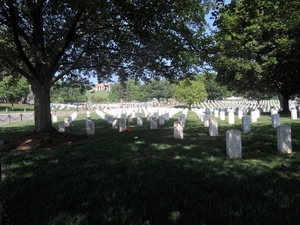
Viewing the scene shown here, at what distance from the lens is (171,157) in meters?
6.23

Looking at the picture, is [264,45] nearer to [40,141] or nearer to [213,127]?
[213,127]

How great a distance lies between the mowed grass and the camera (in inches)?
118

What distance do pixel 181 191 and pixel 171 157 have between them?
2444 millimetres

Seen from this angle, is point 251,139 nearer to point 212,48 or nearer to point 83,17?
point 212,48

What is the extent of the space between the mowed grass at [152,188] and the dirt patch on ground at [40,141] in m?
1.78

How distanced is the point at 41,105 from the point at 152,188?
7599 millimetres

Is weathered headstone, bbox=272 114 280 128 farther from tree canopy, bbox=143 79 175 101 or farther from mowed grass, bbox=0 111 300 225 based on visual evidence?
tree canopy, bbox=143 79 175 101

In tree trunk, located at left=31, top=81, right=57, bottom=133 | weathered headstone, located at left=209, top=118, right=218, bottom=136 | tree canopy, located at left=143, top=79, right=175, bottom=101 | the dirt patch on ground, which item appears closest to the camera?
the dirt patch on ground

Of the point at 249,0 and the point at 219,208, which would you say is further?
the point at 249,0

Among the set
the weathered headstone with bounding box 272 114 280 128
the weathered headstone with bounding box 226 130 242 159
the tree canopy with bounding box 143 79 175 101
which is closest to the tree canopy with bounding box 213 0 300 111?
the weathered headstone with bounding box 272 114 280 128

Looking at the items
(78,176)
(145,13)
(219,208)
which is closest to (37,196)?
(78,176)

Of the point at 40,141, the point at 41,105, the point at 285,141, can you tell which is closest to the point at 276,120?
the point at 285,141

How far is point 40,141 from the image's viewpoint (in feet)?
28.8

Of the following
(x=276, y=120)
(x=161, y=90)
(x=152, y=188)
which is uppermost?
(x=161, y=90)
